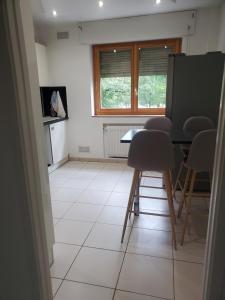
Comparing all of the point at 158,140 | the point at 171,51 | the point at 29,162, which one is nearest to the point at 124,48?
the point at 171,51

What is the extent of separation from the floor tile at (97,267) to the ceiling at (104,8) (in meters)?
3.06

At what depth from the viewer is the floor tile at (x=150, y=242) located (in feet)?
6.38

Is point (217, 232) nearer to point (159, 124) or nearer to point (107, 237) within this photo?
point (107, 237)

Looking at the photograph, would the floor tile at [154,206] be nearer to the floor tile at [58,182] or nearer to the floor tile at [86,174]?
the floor tile at [86,174]

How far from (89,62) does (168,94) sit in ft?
5.94

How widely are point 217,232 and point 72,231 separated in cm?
161

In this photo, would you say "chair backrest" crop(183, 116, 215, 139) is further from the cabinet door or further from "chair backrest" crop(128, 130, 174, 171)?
the cabinet door

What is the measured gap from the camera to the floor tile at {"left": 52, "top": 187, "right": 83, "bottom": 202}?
2971 mm

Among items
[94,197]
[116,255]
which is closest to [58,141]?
[94,197]

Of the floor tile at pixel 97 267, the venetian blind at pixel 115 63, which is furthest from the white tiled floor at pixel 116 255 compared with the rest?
the venetian blind at pixel 115 63

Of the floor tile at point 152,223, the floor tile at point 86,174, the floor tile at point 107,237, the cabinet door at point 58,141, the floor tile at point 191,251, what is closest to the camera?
the floor tile at point 191,251

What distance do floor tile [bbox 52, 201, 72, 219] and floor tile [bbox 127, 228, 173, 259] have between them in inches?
35.0

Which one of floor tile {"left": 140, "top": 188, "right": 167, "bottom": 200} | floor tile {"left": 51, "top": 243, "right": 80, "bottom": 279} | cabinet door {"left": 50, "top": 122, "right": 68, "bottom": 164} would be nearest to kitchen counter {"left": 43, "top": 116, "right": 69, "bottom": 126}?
cabinet door {"left": 50, "top": 122, "right": 68, "bottom": 164}

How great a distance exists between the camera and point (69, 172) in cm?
398
